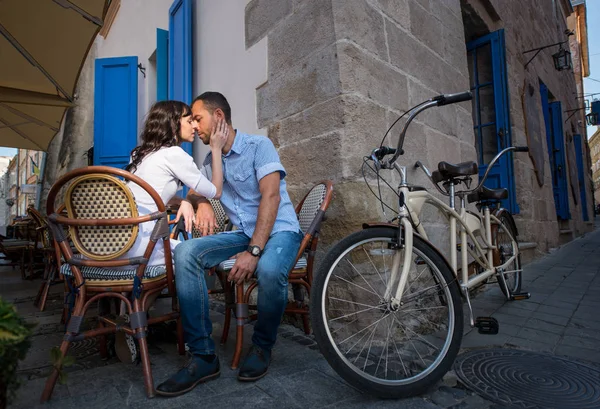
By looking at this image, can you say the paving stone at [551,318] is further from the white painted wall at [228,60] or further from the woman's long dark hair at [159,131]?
the woman's long dark hair at [159,131]

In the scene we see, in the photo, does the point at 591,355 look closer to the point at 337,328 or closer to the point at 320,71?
the point at 337,328

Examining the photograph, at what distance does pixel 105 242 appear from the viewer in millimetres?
1569

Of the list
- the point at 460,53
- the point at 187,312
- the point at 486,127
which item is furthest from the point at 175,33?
the point at 486,127

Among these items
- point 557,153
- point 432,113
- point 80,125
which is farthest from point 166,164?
point 80,125

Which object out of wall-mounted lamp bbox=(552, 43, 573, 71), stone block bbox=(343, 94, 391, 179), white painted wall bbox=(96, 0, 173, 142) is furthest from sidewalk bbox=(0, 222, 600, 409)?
wall-mounted lamp bbox=(552, 43, 573, 71)

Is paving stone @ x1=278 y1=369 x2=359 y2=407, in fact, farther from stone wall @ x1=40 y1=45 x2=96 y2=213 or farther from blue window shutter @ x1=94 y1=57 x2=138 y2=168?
stone wall @ x1=40 y1=45 x2=96 y2=213

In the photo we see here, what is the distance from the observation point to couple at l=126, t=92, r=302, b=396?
1.63 metres

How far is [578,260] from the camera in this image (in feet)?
17.5

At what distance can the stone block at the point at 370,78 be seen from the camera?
88.9 inches

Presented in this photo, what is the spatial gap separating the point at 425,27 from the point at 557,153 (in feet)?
21.0

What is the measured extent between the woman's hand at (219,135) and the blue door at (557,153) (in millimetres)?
7656

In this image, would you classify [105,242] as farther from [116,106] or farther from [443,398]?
[116,106]

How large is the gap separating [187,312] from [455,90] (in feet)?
9.93

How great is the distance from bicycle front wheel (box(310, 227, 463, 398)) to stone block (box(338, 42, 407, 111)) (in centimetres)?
102
